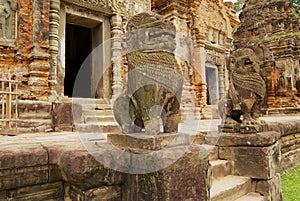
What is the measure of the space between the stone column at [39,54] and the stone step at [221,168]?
13.7ft

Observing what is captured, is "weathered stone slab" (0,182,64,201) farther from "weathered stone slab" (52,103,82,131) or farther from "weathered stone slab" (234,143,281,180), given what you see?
"weathered stone slab" (52,103,82,131)

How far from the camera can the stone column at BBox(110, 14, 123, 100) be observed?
7.08 metres

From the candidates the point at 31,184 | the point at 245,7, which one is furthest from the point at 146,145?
the point at 245,7

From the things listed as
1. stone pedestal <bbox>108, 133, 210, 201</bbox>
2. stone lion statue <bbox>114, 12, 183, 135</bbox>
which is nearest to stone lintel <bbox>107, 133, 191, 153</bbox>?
stone pedestal <bbox>108, 133, 210, 201</bbox>

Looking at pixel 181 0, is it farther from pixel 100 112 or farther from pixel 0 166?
pixel 0 166

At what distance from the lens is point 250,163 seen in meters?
3.42

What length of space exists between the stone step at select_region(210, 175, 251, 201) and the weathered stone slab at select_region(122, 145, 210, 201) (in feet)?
2.88

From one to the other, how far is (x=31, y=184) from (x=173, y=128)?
1177 mm

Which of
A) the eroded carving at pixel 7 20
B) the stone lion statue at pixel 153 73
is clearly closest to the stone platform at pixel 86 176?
the stone lion statue at pixel 153 73

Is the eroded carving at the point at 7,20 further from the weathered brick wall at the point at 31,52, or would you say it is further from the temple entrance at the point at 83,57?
the temple entrance at the point at 83,57

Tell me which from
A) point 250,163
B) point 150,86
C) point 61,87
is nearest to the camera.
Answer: point 150,86

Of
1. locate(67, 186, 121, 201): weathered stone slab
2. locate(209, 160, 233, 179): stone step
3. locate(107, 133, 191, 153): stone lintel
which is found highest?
locate(107, 133, 191, 153): stone lintel

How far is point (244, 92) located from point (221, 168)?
124 centimetres

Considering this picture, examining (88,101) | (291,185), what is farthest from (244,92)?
(88,101)
